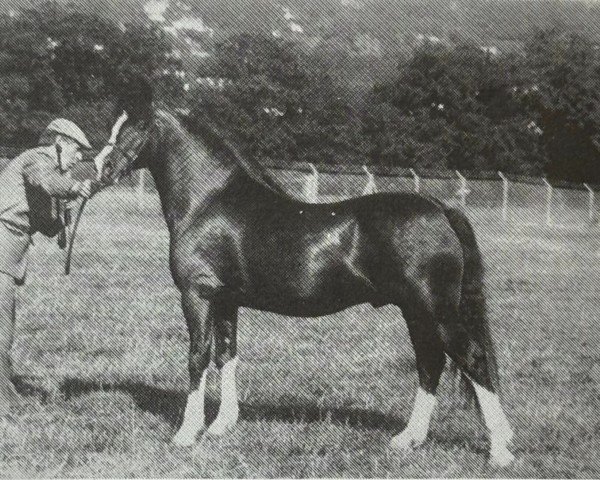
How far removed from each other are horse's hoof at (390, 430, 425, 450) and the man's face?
1.93m

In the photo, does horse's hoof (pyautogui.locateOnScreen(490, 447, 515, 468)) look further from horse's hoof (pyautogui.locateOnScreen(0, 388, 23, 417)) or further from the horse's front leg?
horse's hoof (pyautogui.locateOnScreen(0, 388, 23, 417))

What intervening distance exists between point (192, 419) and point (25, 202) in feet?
4.14

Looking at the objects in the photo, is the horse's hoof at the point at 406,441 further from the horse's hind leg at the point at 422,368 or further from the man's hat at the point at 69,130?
the man's hat at the point at 69,130

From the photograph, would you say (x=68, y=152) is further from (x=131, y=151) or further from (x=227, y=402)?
(x=227, y=402)

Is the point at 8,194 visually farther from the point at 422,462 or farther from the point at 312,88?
the point at 422,462

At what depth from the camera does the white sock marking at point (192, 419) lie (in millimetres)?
3152

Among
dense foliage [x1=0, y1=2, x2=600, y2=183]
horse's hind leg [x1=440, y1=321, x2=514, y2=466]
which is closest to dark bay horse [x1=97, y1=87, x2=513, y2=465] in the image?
horse's hind leg [x1=440, y1=321, x2=514, y2=466]

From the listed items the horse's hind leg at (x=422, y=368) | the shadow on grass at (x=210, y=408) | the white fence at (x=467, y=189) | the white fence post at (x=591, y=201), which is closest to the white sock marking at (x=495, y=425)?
the horse's hind leg at (x=422, y=368)

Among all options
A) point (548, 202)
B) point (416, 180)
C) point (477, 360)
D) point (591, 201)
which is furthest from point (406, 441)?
point (548, 202)

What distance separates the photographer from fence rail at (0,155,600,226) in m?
3.99

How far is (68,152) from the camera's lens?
3.37 m

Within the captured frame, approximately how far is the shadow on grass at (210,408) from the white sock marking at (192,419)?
0.40 ft

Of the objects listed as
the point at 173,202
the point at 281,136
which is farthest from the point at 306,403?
the point at 281,136

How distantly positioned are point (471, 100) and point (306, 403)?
6.85ft
